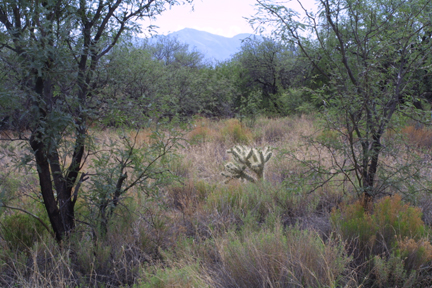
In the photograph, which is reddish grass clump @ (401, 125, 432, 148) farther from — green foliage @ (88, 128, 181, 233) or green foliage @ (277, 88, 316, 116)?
green foliage @ (277, 88, 316, 116)

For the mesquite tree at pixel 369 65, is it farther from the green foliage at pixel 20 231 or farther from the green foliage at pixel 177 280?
the green foliage at pixel 20 231

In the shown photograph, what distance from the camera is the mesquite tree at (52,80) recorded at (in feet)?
8.43

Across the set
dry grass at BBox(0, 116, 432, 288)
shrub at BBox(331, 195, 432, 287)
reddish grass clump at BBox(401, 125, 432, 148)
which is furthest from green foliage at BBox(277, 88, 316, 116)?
shrub at BBox(331, 195, 432, 287)

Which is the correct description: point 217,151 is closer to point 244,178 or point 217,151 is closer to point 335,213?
point 244,178

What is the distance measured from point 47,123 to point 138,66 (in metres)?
9.68

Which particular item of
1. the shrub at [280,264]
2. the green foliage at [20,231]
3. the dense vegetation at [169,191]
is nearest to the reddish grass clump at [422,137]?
the dense vegetation at [169,191]

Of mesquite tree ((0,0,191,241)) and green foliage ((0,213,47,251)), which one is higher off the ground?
mesquite tree ((0,0,191,241))

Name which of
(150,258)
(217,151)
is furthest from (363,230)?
(217,151)

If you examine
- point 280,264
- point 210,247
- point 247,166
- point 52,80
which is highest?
point 52,80

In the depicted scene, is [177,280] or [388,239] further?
[388,239]

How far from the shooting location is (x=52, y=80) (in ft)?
9.07

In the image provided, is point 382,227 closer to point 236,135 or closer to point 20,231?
point 20,231

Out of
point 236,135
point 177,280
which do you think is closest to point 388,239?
point 177,280

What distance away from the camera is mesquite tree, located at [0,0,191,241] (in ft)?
8.43
